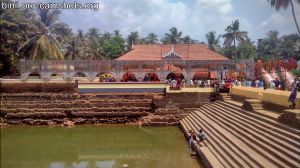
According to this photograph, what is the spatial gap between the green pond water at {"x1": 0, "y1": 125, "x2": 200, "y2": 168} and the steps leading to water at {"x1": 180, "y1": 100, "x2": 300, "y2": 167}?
3.50 feet

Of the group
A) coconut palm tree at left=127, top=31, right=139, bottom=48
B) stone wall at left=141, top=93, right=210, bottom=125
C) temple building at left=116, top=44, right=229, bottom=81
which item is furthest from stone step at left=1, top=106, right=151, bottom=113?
coconut palm tree at left=127, top=31, right=139, bottom=48

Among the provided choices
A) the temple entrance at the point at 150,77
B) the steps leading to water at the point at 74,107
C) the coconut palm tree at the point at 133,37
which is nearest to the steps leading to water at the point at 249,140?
the steps leading to water at the point at 74,107

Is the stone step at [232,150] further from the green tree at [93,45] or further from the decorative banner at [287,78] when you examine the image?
the green tree at [93,45]

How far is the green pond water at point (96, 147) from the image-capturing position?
12.2 m

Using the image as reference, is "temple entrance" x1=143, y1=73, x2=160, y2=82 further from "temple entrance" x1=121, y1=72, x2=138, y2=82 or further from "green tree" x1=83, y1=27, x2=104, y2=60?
"green tree" x1=83, y1=27, x2=104, y2=60

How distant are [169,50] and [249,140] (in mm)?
21661

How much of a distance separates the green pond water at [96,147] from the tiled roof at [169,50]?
13.0 meters

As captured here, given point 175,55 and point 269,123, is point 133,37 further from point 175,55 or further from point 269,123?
point 269,123

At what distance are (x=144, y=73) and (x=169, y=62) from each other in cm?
227

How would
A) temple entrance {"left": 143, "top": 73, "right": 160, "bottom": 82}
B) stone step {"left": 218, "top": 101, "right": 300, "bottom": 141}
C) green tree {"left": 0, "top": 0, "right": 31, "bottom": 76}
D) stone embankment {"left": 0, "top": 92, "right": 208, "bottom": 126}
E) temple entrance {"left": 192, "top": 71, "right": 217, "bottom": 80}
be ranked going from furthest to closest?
1. temple entrance {"left": 192, "top": 71, "right": 217, "bottom": 80}
2. green tree {"left": 0, "top": 0, "right": 31, "bottom": 76}
3. temple entrance {"left": 143, "top": 73, "right": 160, "bottom": 82}
4. stone embankment {"left": 0, "top": 92, "right": 208, "bottom": 126}
5. stone step {"left": 218, "top": 101, "right": 300, "bottom": 141}

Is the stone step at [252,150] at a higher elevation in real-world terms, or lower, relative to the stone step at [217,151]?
higher

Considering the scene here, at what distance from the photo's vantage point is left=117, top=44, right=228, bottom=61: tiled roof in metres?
30.9

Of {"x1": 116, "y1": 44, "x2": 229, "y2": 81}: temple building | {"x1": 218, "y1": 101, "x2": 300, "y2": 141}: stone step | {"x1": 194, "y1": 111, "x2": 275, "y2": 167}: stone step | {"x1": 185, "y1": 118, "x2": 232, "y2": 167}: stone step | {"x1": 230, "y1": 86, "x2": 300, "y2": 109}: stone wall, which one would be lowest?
{"x1": 185, "y1": 118, "x2": 232, "y2": 167}: stone step

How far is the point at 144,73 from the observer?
2731cm
